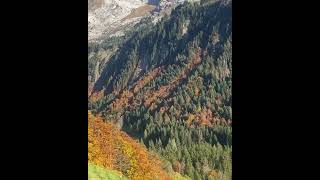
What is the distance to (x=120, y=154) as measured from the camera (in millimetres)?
12844

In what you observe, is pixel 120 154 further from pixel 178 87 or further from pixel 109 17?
pixel 109 17

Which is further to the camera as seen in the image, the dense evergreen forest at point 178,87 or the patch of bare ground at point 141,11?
the patch of bare ground at point 141,11

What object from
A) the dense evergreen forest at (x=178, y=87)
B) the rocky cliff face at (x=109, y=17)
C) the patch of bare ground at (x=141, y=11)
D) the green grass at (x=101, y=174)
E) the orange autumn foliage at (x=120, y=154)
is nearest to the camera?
the green grass at (x=101, y=174)

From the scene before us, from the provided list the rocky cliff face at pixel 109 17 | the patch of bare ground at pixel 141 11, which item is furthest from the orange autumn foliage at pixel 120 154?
the patch of bare ground at pixel 141 11

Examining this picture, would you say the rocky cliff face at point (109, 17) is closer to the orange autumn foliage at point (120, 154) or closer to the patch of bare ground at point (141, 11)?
the patch of bare ground at point (141, 11)

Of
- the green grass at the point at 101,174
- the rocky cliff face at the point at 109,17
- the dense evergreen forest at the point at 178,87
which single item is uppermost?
the rocky cliff face at the point at 109,17

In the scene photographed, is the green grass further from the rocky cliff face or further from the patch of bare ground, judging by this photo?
the patch of bare ground

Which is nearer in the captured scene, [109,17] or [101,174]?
[101,174]

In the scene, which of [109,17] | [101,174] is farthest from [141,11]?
→ [101,174]

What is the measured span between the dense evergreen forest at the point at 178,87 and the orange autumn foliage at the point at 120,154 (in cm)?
41

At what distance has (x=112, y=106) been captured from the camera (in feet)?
52.4

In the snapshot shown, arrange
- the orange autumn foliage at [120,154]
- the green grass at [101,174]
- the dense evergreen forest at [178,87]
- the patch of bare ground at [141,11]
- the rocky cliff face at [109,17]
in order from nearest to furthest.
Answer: the green grass at [101,174]
the orange autumn foliage at [120,154]
the dense evergreen forest at [178,87]
the rocky cliff face at [109,17]
the patch of bare ground at [141,11]

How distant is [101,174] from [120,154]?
1633 millimetres

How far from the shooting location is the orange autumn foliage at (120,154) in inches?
487
